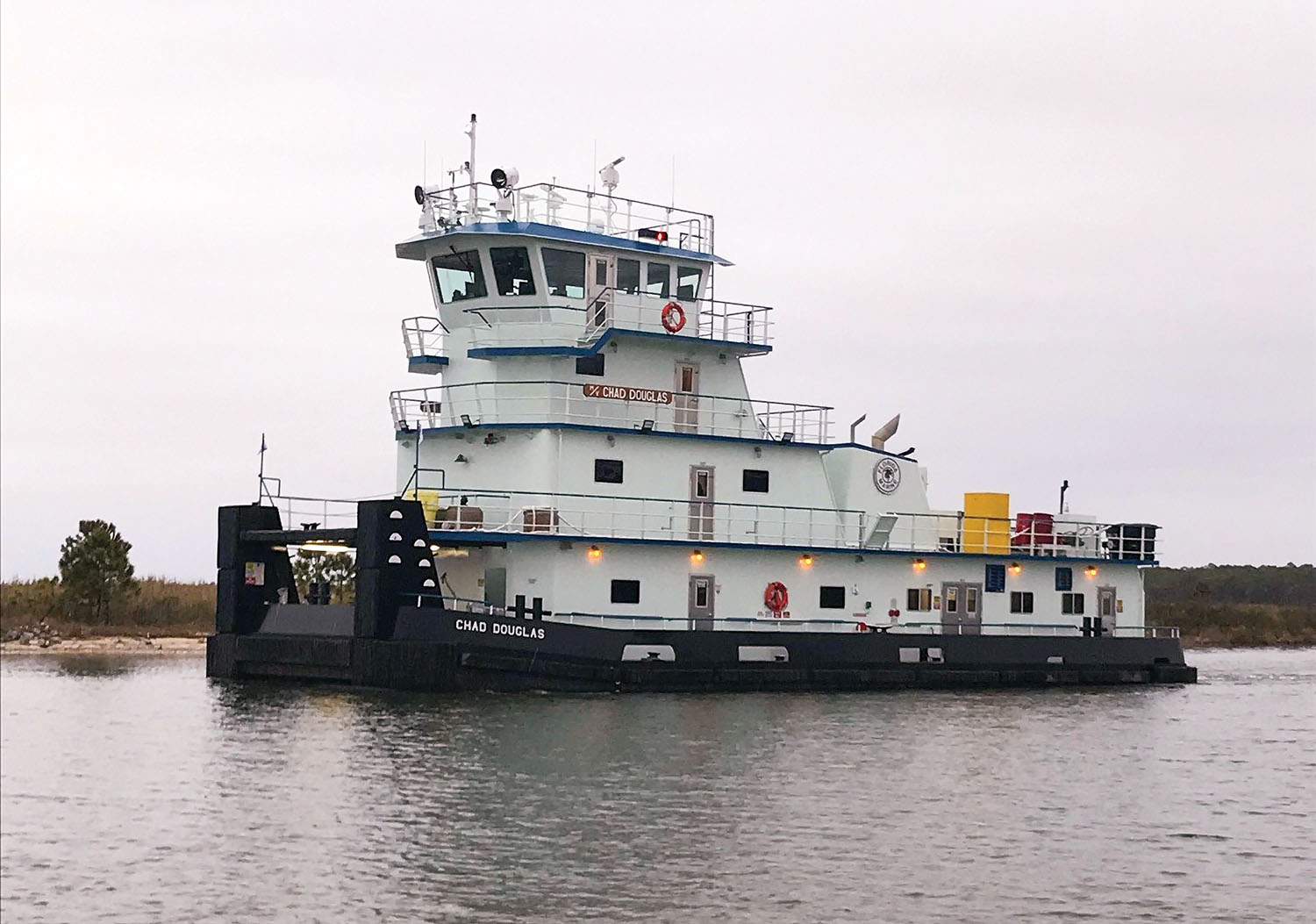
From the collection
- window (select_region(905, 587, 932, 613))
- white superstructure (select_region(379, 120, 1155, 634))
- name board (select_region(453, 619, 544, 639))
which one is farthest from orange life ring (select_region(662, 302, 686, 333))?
window (select_region(905, 587, 932, 613))

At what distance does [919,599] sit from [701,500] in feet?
17.8

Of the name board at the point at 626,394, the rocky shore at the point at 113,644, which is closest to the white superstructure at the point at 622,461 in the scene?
the name board at the point at 626,394

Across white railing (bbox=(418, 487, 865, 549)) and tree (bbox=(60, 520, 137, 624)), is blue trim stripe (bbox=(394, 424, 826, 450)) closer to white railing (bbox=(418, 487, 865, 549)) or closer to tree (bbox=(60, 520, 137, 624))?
white railing (bbox=(418, 487, 865, 549))

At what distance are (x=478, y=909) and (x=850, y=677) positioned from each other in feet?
63.8

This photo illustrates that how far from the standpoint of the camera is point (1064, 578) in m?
38.9

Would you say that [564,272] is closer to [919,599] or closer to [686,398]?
[686,398]

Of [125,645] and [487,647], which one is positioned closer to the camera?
[487,647]

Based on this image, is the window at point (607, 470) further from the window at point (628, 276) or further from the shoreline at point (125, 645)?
the shoreline at point (125, 645)

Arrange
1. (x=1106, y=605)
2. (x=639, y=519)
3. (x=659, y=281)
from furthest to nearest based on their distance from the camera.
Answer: (x=1106, y=605) → (x=659, y=281) → (x=639, y=519)

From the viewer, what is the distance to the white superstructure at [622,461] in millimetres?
32906

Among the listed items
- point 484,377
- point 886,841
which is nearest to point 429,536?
point 484,377

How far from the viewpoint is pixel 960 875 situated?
17.5m

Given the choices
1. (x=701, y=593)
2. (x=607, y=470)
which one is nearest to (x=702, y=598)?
(x=701, y=593)

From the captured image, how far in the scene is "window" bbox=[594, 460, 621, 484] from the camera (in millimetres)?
33344
